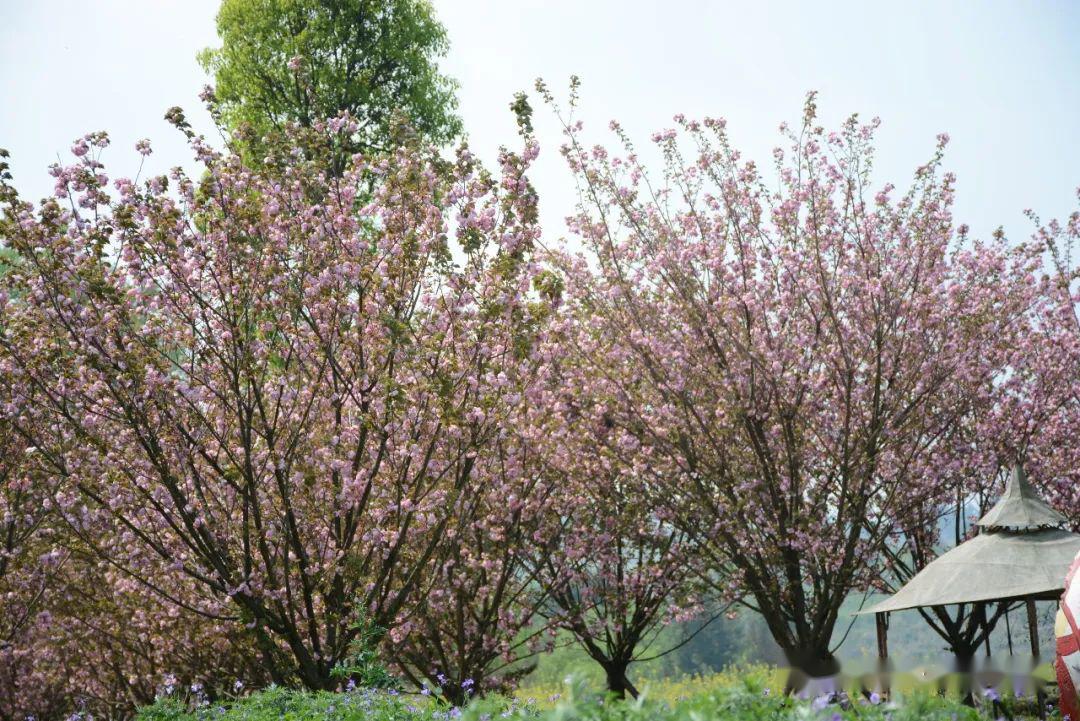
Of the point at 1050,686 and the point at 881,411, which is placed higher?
the point at 881,411

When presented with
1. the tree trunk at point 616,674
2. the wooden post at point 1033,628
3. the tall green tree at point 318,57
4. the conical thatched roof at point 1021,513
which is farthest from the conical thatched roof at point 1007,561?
the tall green tree at point 318,57

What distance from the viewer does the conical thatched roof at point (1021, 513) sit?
9.45 meters

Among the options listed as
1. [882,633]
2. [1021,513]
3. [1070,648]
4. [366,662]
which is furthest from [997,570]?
[366,662]

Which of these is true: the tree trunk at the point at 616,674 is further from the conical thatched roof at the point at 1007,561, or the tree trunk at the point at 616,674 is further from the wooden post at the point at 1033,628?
the wooden post at the point at 1033,628

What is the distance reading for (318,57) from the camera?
1928 cm

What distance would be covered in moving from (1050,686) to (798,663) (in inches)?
165

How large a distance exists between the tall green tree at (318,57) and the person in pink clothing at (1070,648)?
47.6ft

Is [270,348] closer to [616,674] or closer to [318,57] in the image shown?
[616,674]

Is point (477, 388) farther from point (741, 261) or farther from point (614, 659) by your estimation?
point (614, 659)

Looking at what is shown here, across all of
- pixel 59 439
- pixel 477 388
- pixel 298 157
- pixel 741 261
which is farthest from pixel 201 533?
pixel 741 261

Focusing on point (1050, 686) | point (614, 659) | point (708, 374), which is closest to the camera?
point (708, 374)

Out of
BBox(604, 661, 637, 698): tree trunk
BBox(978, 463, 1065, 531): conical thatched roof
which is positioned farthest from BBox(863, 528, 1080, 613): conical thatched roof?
BBox(604, 661, 637, 698): tree trunk

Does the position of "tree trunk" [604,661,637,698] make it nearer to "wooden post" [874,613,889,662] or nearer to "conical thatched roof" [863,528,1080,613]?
"wooden post" [874,613,889,662]

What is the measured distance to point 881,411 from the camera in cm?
1277
